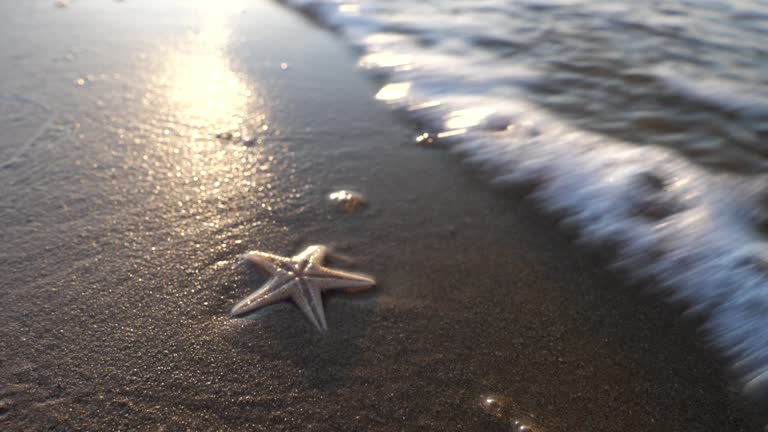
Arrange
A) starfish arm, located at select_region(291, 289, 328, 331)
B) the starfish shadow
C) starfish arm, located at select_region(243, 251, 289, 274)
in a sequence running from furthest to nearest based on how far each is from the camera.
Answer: starfish arm, located at select_region(243, 251, 289, 274) → starfish arm, located at select_region(291, 289, 328, 331) → the starfish shadow

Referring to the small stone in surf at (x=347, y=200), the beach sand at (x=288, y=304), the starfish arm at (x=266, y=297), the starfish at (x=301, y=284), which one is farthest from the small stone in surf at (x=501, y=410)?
the small stone in surf at (x=347, y=200)

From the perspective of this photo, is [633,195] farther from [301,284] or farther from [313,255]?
A: [301,284]

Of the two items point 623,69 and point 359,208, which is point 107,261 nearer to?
point 359,208

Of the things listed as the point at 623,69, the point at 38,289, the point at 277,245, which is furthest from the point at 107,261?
the point at 623,69

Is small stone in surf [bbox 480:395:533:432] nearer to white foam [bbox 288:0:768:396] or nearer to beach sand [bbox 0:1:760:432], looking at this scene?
beach sand [bbox 0:1:760:432]

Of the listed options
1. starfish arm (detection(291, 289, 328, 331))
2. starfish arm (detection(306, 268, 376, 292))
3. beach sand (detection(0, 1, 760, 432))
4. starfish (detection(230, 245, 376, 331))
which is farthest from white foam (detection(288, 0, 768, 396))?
starfish arm (detection(291, 289, 328, 331))

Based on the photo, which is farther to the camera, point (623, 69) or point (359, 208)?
point (623, 69)

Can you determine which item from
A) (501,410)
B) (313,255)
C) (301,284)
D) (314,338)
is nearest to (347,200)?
(313,255)
